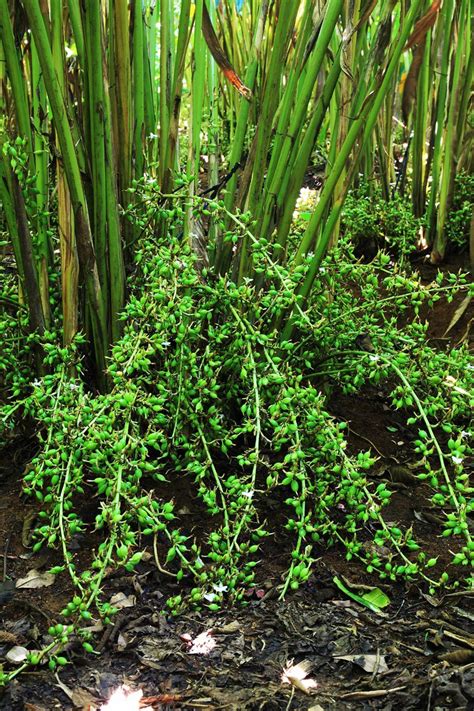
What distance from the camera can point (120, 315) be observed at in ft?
4.83

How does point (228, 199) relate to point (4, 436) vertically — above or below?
above

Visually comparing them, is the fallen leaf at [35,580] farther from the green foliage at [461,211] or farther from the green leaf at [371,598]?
the green foliage at [461,211]

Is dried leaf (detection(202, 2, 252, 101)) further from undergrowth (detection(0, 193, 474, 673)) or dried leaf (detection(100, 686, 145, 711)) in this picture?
dried leaf (detection(100, 686, 145, 711))

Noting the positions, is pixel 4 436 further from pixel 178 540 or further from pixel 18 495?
pixel 178 540

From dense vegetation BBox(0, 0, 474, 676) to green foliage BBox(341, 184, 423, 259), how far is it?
2.68ft

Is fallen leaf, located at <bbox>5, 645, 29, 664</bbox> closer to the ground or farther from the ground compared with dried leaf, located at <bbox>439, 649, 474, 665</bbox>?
farther from the ground

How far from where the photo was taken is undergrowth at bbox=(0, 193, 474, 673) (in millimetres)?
1233

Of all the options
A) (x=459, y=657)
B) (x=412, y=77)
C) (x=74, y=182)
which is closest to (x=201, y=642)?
(x=459, y=657)

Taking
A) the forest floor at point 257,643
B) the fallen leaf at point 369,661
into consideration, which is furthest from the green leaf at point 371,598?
the fallen leaf at point 369,661

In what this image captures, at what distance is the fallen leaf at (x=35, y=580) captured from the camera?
132cm

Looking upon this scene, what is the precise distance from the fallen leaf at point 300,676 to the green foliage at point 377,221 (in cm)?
156

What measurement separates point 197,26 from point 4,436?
37.1 inches

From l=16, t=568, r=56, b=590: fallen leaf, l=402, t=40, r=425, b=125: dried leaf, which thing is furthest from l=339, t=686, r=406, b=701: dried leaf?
l=402, t=40, r=425, b=125: dried leaf

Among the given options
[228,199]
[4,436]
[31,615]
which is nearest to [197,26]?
[228,199]
